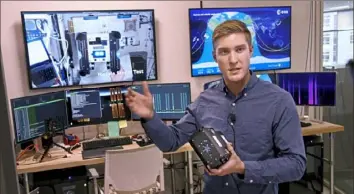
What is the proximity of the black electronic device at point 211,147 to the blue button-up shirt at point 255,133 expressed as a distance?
9 cm

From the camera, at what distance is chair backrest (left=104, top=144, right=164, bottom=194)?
257cm

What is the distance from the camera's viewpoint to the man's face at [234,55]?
4.44 feet

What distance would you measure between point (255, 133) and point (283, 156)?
0.43 feet

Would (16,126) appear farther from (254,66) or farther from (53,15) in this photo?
(254,66)

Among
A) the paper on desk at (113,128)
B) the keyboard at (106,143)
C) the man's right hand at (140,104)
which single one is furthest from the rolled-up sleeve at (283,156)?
the paper on desk at (113,128)

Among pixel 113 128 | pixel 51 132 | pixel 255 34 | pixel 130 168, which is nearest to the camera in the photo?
pixel 130 168

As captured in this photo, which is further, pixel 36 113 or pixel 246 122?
pixel 36 113

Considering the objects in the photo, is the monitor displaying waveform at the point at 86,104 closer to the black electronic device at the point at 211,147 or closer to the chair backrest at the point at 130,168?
the chair backrest at the point at 130,168

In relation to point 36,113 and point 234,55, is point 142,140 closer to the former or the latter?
point 36,113

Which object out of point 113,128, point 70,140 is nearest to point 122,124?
point 113,128

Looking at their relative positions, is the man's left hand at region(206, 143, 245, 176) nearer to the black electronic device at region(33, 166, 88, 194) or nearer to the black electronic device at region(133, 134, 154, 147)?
the black electronic device at region(133, 134, 154, 147)

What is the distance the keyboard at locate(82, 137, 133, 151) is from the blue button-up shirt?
1.63 metres

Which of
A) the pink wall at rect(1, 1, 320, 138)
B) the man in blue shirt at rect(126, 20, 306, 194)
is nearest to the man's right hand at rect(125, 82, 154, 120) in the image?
the man in blue shirt at rect(126, 20, 306, 194)

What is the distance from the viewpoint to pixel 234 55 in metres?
1.35
